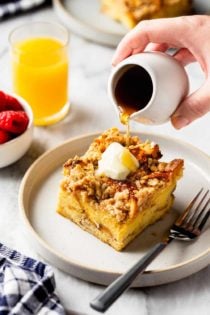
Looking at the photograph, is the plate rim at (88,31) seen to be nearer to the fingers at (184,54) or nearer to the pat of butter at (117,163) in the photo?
the fingers at (184,54)

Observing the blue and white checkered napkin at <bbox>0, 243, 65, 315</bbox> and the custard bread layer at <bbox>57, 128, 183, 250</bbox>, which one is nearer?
the blue and white checkered napkin at <bbox>0, 243, 65, 315</bbox>

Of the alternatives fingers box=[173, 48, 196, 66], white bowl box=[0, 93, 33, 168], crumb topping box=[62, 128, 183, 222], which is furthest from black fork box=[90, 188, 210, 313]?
white bowl box=[0, 93, 33, 168]

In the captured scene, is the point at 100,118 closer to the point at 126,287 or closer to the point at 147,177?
the point at 147,177

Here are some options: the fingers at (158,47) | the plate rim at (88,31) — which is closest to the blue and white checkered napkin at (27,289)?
the fingers at (158,47)

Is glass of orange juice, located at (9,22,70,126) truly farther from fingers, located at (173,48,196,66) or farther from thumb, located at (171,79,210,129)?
thumb, located at (171,79,210,129)

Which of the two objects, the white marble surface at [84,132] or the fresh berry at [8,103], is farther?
the fresh berry at [8,103]

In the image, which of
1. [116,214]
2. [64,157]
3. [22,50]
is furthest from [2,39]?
[116,214]
